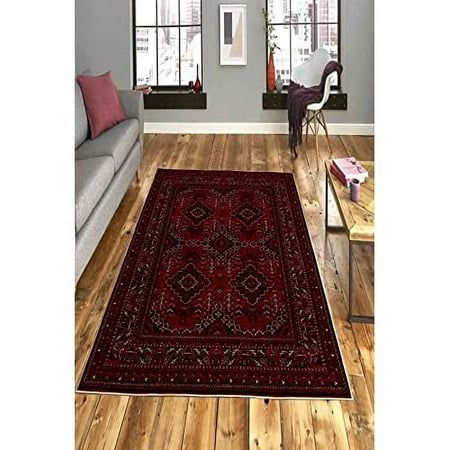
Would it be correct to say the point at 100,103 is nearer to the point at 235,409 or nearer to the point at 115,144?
the point at 115,144

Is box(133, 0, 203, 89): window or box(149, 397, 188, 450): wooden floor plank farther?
box(133, 0, 203, 89): window

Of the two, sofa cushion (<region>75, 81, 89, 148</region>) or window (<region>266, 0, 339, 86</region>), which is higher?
window (<region>266, 0, 339, 86</region>)

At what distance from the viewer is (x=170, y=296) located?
3.38 meters

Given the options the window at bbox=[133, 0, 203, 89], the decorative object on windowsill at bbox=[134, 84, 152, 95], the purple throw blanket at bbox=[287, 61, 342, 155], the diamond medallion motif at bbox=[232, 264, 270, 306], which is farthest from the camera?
the window at bbox=[133, 0, 203, 89]

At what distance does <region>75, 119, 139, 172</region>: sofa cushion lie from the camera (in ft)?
14.7

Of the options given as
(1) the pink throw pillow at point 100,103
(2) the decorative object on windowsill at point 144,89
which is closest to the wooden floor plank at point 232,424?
(1) the pink throw pillow at point 100,103

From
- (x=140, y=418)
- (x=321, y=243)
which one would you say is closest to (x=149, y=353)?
(x=140, y=418)

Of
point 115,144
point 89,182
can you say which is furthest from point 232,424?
point 115,144

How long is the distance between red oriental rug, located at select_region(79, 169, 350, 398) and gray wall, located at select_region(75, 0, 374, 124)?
2.56m

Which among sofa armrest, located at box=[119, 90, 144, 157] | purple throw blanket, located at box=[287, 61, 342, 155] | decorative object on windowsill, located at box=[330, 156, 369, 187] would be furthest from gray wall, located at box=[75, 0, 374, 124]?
decorative object on windowsill, located at box=[330, 156, 369, 187]

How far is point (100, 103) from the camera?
16.7ft

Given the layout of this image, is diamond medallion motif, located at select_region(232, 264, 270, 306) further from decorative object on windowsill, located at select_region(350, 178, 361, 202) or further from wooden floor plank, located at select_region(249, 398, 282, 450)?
wooden floor plank, located at select_region(249, 398, 282, 450)

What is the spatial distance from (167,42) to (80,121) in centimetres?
282
